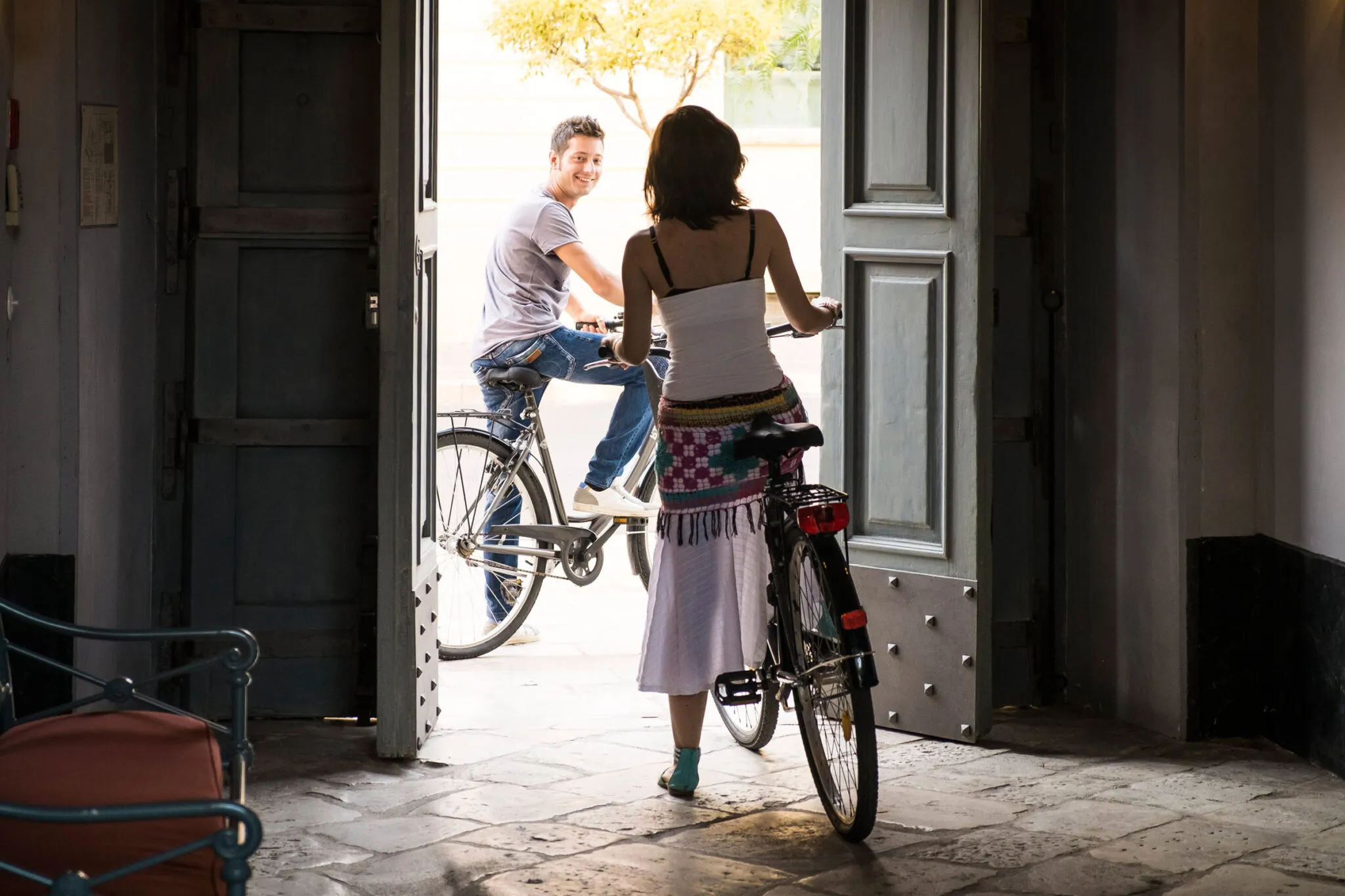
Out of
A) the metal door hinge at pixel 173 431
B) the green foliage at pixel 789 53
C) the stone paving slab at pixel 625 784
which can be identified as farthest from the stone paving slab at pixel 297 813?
the green foliage at pixel 789 53

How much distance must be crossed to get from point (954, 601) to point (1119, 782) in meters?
0.72

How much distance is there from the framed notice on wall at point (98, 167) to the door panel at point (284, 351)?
0.42 meters

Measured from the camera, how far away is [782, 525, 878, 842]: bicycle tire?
3.88 metres

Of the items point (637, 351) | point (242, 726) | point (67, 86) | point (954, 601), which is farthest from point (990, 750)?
point (67, 86)

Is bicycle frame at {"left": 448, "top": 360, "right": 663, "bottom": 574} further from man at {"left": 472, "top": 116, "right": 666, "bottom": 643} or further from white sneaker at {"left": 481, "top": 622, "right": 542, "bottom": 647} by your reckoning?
white sneaker at {"left": 481, "top": 622, "right": 542, "bottom": 647}

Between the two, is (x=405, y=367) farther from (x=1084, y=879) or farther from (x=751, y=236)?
(x=1084, y=879)

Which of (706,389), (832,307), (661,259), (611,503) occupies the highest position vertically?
(661,259)

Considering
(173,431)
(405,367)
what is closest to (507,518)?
(173,431)

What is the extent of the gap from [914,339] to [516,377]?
1.77m

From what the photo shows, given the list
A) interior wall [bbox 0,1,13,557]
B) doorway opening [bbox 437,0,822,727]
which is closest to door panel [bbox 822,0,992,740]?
interior wall [bbox 0,1,13,557]

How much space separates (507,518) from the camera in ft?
20.7

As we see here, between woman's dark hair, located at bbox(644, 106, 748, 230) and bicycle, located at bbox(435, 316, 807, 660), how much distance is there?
187cm

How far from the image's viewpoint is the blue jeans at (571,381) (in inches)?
245

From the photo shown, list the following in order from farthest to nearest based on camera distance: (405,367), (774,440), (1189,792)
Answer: (405,367)
(1189,792)
(774,440)
